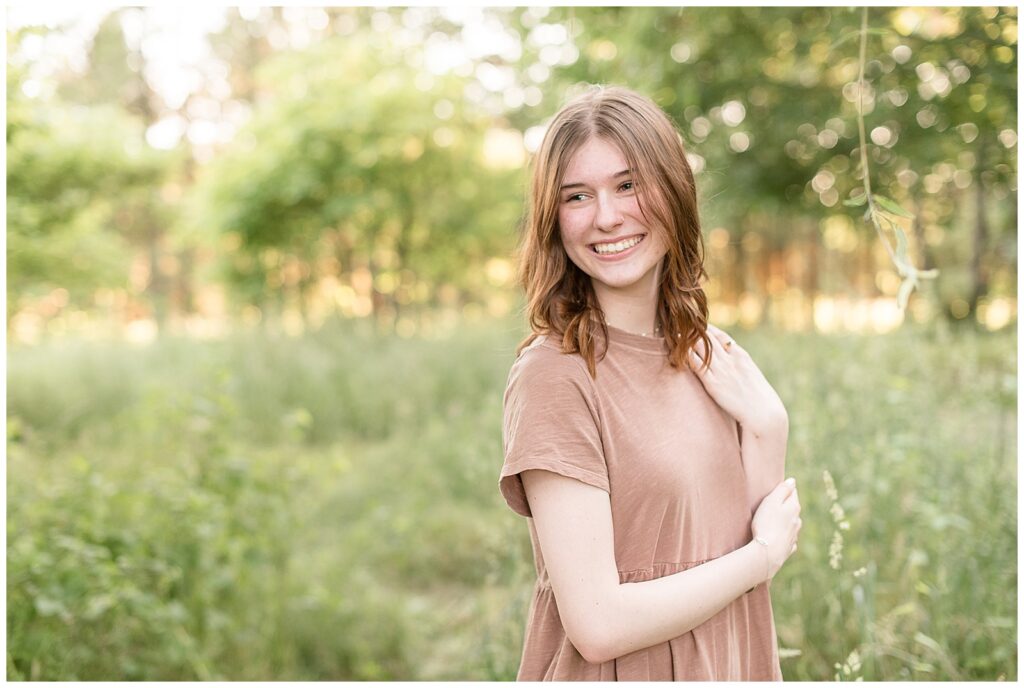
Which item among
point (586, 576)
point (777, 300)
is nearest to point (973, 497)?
point (586, 576)

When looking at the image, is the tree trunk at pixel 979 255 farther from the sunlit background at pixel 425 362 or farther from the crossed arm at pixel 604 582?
the crossed arm at pixel 604 582

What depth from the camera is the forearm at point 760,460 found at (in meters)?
1.68

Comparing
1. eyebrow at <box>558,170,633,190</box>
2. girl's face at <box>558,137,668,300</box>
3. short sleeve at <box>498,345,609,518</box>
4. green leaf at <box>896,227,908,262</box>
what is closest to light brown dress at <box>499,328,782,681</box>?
short sleeve at <box>498,345,609,518</box>

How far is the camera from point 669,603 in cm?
140

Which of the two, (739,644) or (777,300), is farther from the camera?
(777,300)

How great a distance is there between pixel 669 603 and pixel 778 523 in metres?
0.32

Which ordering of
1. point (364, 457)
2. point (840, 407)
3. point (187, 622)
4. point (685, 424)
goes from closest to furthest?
1. point (685, 424)
2. point (187, 622)
3. point (840, 407)
4. point (364, 457)

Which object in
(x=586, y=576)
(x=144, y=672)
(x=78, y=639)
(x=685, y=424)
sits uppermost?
(x=685, y=424)

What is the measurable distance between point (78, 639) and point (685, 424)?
260 cm

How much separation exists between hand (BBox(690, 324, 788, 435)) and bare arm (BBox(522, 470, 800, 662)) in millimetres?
339

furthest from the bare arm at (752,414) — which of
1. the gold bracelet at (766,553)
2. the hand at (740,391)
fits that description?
the gold bracelet at (766,553)

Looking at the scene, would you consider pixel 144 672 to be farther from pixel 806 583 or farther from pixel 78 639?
pixel 806 583

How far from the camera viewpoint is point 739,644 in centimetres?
165

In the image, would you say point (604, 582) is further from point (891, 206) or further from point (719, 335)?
point (891, 206)
